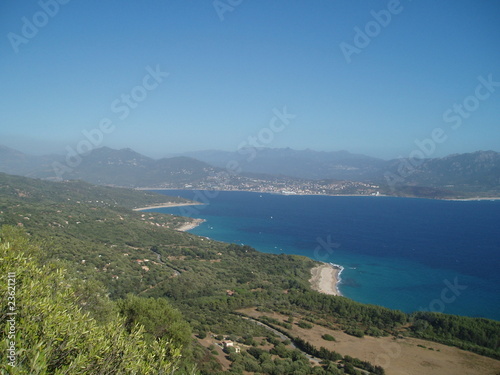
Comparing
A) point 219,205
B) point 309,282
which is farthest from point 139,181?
point 309,282

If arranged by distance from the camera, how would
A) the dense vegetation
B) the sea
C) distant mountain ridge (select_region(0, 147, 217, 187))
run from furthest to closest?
distant mountain ridge (select_region(0, 147, 217, 187)) → the sea → the dense vegetation

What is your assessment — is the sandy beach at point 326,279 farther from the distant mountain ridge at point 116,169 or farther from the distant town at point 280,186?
the distant mountain ridge at point 116,169

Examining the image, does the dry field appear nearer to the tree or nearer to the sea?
the sea

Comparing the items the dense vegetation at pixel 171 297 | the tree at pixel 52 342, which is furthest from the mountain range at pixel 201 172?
the tree at pixel 52 342

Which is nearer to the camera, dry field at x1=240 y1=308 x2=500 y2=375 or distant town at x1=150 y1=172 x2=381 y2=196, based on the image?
dry field at x1=240 y1=308 x2=500 y2=375

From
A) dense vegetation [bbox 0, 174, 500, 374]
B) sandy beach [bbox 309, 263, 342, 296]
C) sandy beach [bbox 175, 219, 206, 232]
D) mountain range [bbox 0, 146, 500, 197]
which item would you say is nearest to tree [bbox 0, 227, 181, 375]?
dense vegetation [bbox 0, 174, 500, 374]

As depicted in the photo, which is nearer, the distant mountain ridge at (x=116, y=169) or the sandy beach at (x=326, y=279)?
the sandy beach at (x=326, y=279)
